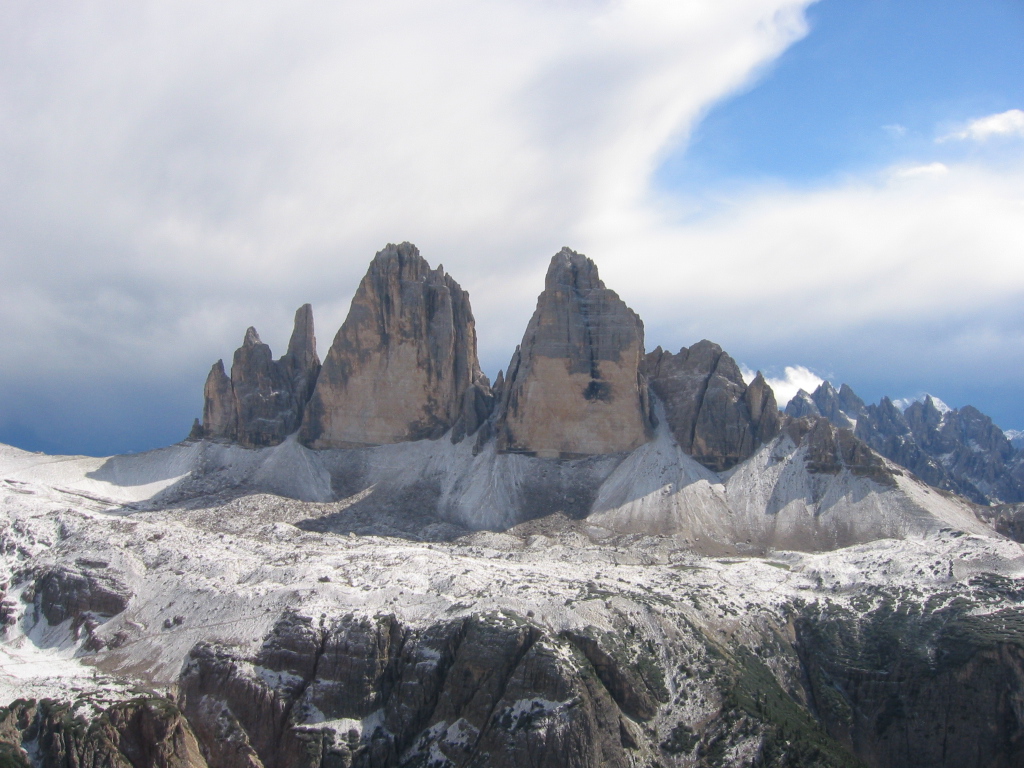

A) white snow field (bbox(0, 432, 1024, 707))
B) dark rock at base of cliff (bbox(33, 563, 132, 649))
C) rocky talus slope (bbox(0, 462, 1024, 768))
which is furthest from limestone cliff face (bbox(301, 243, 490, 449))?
dark rock at base of cliff (bbox(33, 563, 132, 649))

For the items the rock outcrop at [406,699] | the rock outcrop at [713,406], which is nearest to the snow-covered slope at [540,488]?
the rock outcrop at [713,406]

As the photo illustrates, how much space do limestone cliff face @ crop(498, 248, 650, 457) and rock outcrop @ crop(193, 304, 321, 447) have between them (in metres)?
38.9

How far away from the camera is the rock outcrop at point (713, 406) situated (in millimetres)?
133000

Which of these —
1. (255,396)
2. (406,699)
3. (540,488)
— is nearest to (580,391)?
(540,488)

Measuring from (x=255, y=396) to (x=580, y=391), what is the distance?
185 feet

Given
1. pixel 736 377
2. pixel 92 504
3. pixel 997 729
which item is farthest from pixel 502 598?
pixel 736 377

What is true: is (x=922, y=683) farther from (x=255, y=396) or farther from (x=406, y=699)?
(x=255, y=396)

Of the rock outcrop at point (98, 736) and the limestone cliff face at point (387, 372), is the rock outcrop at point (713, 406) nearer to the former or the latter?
the limestone cliff face at point (387, 372)

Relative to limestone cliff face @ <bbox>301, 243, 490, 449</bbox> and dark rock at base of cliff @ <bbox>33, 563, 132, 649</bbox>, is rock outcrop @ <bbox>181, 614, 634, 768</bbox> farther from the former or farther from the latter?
limestone cliff face @ <bbox>301, 243, 490, 449</bbox>

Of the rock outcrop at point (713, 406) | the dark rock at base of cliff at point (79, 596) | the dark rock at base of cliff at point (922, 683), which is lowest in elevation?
the dark rock at base of cliff at point (922, 683)

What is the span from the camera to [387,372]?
474 feet

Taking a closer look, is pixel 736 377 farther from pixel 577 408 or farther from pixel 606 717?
pixel 606 717

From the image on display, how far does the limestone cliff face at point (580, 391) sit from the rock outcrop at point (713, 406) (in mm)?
6719

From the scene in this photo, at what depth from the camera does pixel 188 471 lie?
133500 mm
